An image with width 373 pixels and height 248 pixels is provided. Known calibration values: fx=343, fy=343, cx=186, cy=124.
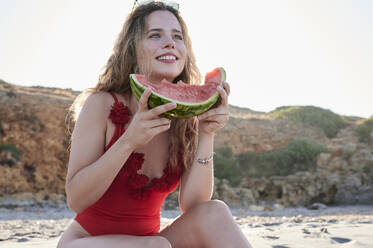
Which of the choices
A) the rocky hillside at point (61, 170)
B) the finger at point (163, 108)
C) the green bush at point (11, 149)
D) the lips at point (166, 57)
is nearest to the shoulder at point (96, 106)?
the lips at point (166, 57)

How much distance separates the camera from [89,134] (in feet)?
6.91

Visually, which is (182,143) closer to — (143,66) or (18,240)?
(143,66)

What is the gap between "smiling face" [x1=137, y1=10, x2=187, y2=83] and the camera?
232 centimetres

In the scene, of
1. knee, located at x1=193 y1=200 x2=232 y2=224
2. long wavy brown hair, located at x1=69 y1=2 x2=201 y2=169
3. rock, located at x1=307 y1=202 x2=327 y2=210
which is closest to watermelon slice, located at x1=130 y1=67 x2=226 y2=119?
long wavy brown hair, located at x1=69 y1=2 x2=201 y2=169

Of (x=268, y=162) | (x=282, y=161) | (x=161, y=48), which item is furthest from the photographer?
(x=268, y=162)

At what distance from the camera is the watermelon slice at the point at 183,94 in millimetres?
1896

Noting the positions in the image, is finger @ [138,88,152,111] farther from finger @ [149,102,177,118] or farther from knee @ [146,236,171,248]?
knee @ [146,236,171,248]

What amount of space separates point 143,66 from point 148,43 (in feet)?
0.53

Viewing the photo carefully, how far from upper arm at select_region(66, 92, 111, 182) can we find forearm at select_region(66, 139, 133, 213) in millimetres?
84

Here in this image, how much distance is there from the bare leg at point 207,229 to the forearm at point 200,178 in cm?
21

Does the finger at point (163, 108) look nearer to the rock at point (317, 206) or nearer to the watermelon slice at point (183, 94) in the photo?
the watermelon slice at point (183, 94)

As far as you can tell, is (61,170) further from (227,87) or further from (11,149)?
(227,87)

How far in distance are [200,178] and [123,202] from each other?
0.57 meters

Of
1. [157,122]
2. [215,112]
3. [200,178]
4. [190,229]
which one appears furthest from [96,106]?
[190,229]
